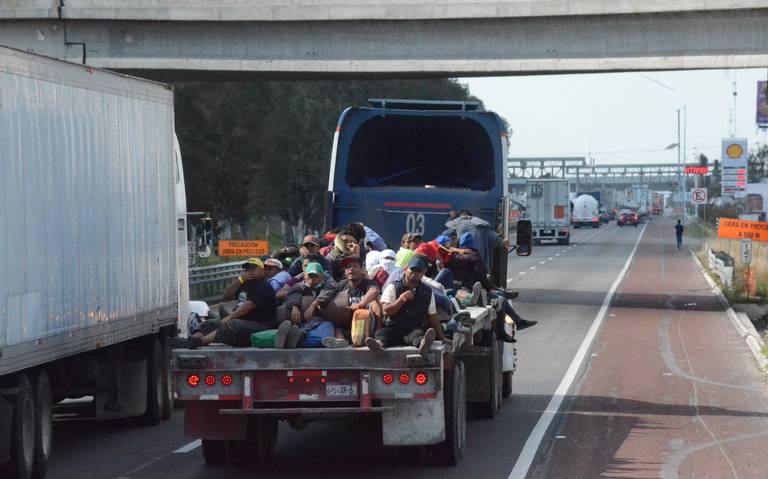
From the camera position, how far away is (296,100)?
72.9 metres

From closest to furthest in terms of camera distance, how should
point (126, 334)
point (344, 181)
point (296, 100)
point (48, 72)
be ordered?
point (48, 72) → point (126, 334) → point (344, 181) → point (296, 100)

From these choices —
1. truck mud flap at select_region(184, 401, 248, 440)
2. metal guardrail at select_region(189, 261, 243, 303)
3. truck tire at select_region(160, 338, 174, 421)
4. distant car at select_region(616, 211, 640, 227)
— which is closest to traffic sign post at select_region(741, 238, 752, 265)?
metal guardrail at select_region(189, 261, 243, 303)

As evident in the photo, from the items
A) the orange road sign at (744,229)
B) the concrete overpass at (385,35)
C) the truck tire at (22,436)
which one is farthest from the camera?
the concrete overpass at (385,35)

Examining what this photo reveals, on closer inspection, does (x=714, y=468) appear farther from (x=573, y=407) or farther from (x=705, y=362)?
(x=705, y=362)

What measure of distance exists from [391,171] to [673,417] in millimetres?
5981

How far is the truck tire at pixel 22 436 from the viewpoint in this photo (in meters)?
11.4

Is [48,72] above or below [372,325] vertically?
above

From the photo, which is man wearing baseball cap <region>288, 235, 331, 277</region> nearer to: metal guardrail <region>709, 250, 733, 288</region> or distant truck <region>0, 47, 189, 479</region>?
distant truck <region>0, 47, 189, 479</region>

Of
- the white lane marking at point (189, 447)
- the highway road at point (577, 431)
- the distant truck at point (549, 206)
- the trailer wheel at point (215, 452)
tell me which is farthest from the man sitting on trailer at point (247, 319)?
the distant truck at point (549, 206)

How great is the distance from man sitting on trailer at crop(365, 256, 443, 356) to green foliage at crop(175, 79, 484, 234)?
44.7m

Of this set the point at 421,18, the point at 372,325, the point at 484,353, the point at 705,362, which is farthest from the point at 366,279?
the point at 421,18

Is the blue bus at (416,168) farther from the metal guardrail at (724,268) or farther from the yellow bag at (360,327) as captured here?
the metal guardrail at (724,268)

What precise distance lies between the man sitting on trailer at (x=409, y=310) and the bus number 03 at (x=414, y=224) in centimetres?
621

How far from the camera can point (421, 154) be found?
20531mm
